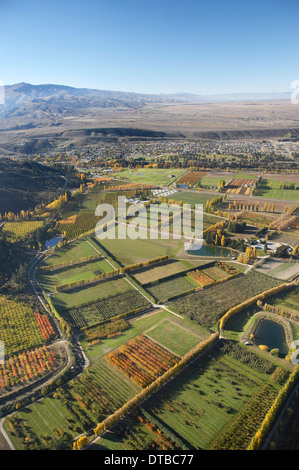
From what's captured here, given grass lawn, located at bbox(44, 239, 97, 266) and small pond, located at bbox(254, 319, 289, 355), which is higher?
grass lawn, located at bbox(44, 239, 97, 266)

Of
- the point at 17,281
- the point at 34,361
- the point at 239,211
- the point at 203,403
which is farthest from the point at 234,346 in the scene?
the point at 239,211

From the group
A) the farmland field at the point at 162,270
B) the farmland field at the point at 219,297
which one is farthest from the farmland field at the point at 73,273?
the farmland field at the point at 219,297

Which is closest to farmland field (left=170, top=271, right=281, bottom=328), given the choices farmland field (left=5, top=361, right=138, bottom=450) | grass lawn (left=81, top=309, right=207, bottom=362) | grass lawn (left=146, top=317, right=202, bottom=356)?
grass lawn (left=81, top=309, right=207, bottom=362)

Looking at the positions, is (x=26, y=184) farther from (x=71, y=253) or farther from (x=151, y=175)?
(x=151, y=175)

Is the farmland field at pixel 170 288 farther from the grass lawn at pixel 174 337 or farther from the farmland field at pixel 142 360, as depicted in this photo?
the farmland field at pixel 142 360

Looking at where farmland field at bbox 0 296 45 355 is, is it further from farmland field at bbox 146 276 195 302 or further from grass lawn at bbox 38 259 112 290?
farmland field at bbox 146 276 195 302
